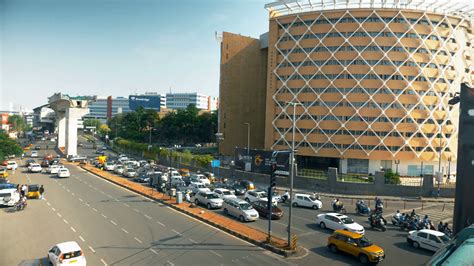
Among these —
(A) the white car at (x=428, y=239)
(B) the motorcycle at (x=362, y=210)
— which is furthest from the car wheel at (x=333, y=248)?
(B) the motorcycle at (x=362, y=210)

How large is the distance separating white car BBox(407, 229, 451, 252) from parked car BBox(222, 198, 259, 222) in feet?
37.9

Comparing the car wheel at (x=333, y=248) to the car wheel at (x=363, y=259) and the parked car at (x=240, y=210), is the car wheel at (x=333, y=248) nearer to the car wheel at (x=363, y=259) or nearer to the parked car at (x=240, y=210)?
the car wheel at (x=363, y=259)

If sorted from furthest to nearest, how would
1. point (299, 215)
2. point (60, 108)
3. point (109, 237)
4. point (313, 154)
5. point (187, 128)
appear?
point (187, 128) → point (60, 108) → point (313, 154) → point (299, 215) → point (109, 237)

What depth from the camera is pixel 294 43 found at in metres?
67.4

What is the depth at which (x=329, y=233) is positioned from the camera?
26.0m

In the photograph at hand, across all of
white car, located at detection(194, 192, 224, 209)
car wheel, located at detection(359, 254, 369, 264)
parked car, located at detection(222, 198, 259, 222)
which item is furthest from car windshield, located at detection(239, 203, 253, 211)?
car wheel, located at detection(359, 254, 369, 264)

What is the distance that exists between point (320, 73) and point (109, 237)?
169 feet

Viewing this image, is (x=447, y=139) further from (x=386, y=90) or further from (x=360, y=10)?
(x=360, y=10)

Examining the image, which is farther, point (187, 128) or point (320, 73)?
point (187, 128)

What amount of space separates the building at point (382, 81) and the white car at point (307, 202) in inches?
1183

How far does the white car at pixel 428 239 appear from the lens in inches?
875

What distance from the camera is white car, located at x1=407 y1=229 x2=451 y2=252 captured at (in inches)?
875

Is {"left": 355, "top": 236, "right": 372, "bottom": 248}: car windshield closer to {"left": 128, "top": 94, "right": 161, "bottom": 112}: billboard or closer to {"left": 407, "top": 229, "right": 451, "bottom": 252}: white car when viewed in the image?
{"left": 407, "top": 229, "right": 451, "bottom": 252}: white car

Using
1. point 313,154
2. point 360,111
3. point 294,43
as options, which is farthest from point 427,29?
point 313,154
